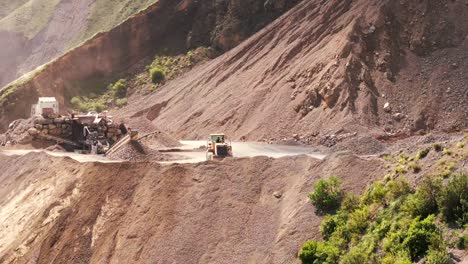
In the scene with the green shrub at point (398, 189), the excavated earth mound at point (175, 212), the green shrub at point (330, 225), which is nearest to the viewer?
the green shrub at point (398, 189)

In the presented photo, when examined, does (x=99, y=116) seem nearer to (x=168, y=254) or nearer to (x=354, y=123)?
(x=354, y=123)

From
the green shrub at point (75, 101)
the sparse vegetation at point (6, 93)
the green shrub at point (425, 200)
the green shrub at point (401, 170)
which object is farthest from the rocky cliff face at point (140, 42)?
the green shrub at point (425, 200)

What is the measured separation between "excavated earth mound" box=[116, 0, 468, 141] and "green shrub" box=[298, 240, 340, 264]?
57.6 feet

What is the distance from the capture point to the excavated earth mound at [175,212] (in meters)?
26.5

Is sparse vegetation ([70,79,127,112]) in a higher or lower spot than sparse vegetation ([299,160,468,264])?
higher

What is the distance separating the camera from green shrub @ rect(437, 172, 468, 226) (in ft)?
65.8

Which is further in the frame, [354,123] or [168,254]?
[354,123]

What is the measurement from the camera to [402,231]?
20953mm

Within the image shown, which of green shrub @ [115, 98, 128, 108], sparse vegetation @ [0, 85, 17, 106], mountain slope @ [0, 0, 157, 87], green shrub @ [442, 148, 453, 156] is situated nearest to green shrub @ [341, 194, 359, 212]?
green shrub @ [442, 148, 453, 156]

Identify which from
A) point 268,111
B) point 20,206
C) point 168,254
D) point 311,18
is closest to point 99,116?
point 268,111

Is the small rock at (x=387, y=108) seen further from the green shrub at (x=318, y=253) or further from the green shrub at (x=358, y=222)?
the green shrub at (x=318, y=253)

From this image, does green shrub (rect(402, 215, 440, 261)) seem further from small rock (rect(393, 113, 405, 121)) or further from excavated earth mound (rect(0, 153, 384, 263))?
small rock (rect(393, 113, 405, 121))

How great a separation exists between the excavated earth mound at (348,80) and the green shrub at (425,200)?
18.1 meters

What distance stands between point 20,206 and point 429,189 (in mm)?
20696
